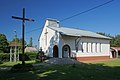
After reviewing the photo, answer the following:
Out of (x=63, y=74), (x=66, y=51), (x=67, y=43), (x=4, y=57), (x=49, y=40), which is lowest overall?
(x=63, y=74)

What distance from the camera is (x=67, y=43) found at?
82.9ft

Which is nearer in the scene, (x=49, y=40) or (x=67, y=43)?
(x=67, y=43)

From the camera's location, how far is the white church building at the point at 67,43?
2480cm

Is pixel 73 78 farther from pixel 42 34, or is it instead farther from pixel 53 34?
pixel 42 34

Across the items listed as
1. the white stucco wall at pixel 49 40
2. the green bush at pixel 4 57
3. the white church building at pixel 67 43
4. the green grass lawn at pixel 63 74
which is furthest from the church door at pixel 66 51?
the green grass lawn at pixel 63 74

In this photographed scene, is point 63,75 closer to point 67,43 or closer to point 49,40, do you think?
point 67,43

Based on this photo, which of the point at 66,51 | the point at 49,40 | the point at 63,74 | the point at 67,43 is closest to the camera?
the point at 63,74

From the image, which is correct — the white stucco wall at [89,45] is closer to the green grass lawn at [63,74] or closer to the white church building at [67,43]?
the white church building at [67,43]

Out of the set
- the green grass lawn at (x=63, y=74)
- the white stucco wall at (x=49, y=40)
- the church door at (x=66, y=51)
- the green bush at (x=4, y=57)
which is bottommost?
the green grass lawn at (x=63, y=74)

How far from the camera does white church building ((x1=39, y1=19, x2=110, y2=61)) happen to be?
2480 cm

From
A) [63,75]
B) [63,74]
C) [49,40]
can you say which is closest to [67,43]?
[49,40]

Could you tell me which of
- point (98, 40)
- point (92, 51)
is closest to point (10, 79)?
point (92, 51)

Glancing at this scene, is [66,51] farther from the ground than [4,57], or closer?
farther from the ground

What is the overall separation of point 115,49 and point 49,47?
2147 cm
